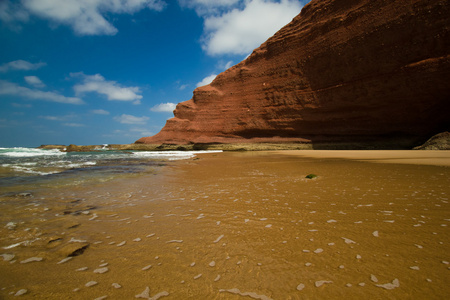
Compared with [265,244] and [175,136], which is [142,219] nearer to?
[265,244]

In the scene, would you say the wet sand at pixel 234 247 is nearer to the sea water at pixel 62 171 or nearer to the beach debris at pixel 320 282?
the beach debris at pixel 320 282

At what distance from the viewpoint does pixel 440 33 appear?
63.0 feet

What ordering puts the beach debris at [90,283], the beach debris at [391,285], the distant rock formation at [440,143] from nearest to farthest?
the beach debris at [391,285], the beach debris at [90,283], the distant rock formation at [440,143]

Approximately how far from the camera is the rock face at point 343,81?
66.7 ft

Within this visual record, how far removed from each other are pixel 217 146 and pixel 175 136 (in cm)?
1249

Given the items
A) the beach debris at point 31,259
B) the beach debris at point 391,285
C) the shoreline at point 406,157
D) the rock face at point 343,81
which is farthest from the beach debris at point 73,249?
the rock face at point 343,81

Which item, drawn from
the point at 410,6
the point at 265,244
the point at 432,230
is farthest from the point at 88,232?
the point at 410,6

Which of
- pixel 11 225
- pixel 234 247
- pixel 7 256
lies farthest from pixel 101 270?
pixel 11 225

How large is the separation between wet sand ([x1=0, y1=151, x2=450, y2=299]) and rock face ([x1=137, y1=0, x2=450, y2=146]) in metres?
25.0

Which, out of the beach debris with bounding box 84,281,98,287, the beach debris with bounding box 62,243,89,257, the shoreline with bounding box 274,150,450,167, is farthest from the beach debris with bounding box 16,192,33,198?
the shoreline with bounding box 274,150,450,167

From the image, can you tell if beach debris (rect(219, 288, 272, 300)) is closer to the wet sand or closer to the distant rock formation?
the wet sand

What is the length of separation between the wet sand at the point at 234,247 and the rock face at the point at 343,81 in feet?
82.1

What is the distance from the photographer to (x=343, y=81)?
26125 millimetres

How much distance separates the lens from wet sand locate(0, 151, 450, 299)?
1.57 meters
